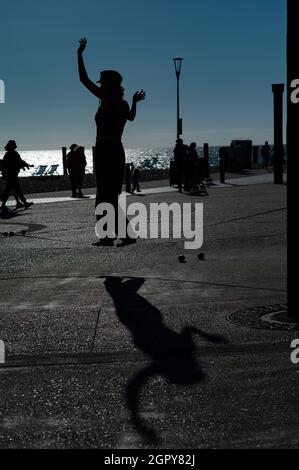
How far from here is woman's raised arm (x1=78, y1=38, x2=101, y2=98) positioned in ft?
31.8

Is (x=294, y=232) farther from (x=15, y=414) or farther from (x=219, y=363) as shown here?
(x=15, y=414)

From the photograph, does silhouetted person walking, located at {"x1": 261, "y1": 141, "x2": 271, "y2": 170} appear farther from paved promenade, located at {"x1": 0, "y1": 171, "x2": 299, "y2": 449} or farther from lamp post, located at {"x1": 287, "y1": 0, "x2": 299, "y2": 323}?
lamp post, located at {"x1": 287, "y1": 0, "x2": 299, "y2": 323}

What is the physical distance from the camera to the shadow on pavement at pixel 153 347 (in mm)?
Result: 4285

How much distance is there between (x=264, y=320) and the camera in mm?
6039

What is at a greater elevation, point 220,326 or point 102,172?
point 102,172

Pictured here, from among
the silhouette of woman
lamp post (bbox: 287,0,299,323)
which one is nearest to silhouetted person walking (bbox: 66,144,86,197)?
the silhouette of woman

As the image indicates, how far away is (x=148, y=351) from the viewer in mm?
5262

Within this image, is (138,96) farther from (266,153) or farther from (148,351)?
(266,153)

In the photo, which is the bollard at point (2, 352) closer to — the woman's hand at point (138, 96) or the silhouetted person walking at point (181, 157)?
the woman's hand at point (138, 96)

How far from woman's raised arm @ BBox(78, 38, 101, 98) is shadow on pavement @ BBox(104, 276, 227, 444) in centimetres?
302

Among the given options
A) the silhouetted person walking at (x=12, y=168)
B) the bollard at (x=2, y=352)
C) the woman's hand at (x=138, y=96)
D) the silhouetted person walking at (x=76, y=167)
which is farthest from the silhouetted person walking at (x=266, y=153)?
the bollard at (x=2, y=352)
